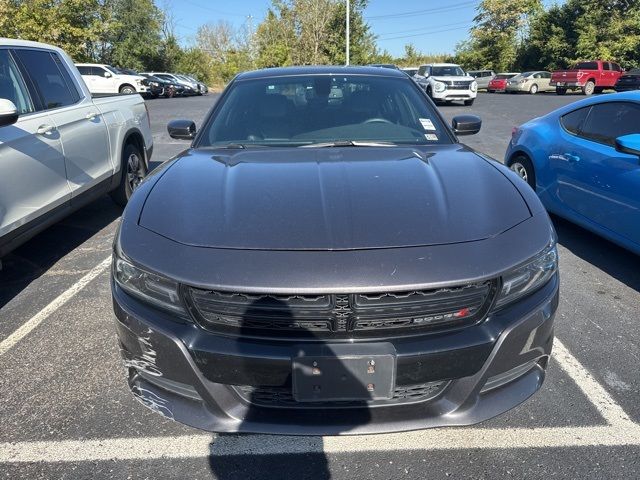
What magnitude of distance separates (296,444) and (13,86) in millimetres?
3517

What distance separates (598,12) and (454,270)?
43.2 meters

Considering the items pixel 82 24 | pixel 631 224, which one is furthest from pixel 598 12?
pixel 631 224

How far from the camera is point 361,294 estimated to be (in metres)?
1.77

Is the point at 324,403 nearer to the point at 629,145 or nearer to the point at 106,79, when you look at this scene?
the point at 629,145

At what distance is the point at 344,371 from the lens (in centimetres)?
178

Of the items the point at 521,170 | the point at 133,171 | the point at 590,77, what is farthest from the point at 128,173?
the point at 590,77

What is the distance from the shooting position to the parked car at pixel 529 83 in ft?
110

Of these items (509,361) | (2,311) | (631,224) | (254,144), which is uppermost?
(254,144)

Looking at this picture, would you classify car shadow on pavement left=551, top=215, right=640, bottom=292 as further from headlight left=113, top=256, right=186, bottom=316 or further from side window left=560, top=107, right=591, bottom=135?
headlight left=113, top=256, right=186, bottom=316

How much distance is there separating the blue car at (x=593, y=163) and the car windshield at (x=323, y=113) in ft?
5.22

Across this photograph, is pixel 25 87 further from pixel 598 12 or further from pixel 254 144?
pixel 598 12

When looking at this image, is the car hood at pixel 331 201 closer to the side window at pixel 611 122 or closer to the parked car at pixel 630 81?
the side window at pixel 611 122

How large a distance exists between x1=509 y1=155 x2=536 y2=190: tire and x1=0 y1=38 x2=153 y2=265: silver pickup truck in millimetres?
4248

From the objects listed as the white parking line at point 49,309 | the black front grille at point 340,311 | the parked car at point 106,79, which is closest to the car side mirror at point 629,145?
the black front grille at point 340,311
